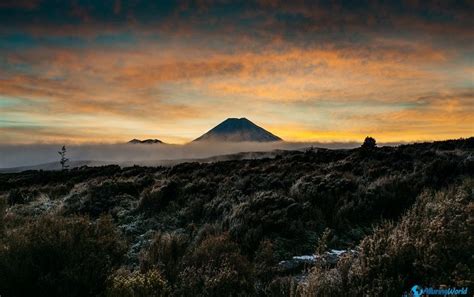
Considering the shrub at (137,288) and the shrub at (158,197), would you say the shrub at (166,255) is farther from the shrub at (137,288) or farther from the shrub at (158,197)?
the shrub at (158,197)

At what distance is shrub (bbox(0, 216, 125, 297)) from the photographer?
5113 millimetres

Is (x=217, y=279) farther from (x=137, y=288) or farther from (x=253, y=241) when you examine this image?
(x=253, y=241)

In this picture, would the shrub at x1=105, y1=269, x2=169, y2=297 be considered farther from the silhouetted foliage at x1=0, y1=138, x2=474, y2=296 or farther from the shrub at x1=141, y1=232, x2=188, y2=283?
the shrub at x1=141, y1=232, x2=188, y2=283

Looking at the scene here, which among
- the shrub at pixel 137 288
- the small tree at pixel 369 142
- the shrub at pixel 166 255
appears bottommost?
the shrub at pixel 166 255

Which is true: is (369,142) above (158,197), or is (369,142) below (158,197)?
above

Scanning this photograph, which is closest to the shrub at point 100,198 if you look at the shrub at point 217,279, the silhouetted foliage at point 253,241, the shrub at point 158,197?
the silhouetted foliage at point 253,241

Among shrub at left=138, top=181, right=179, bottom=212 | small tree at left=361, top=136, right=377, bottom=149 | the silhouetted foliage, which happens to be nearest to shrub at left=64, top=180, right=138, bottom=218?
the silhouetted foliage

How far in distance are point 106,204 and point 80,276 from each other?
32.8 ft

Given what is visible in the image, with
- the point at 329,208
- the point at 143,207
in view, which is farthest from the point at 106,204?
the point at 329,208

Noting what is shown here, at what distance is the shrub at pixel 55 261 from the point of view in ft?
16.8

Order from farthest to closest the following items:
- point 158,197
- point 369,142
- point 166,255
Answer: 1. point 369,142
2. point 158,197
3. point 166,255

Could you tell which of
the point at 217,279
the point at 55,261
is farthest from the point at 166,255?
the point at 217,279

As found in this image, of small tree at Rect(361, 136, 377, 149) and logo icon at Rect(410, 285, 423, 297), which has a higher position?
small tree at Rect(361, 136, 377, 149)

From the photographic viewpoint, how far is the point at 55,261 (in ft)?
18.2
